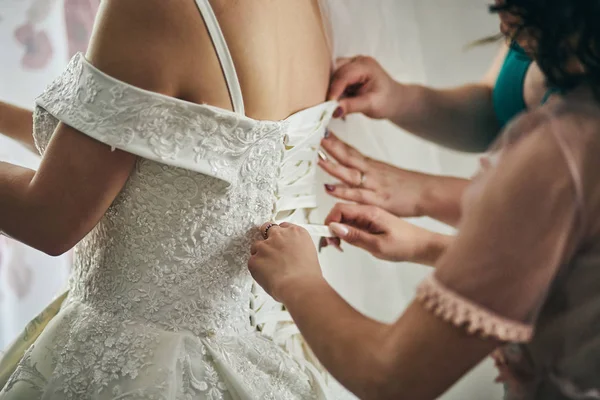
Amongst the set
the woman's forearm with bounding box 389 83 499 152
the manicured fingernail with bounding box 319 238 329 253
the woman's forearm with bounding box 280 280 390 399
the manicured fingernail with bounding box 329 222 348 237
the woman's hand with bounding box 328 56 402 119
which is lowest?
the manicured fingernail with bounding box 319 238 329 253

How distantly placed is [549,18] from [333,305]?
0.96 feet

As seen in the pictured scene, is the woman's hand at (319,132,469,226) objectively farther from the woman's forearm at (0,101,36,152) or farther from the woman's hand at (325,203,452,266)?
the woman's forearm at (0,101,36,152)

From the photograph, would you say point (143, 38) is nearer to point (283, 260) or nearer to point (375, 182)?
point (283, 260)

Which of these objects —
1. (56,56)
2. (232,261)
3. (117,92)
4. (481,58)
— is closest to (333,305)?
(232,261)

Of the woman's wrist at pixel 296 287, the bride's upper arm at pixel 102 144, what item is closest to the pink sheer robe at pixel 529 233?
the woman's wrist at pixel 296 287

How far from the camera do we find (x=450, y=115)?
30.2 inches

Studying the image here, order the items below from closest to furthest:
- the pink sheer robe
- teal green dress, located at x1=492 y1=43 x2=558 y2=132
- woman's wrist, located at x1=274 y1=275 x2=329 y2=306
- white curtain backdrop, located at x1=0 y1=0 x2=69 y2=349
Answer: the pink sheer robe
woman's wrist, located at x1=274 y1=275 x2=329 y2=306
teal green dress, located at x1=492 y1=43 x2=558 y2=132
white curtain backdrop, located at x1=0 y1=0 x2=69 y2=349

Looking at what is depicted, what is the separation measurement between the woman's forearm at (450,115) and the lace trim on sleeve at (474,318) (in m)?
0.39

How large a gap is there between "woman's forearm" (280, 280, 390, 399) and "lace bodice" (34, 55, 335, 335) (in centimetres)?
15

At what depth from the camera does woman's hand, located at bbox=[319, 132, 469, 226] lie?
80cm

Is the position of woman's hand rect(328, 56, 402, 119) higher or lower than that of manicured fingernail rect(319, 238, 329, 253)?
higher

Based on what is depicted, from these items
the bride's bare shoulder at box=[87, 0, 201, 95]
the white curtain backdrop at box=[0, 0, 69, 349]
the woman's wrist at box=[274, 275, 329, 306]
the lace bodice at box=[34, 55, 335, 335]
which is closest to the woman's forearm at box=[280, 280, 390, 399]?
the woman's wrist at box=[274, 275, 329, 306]

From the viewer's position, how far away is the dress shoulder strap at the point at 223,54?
57 centimetres

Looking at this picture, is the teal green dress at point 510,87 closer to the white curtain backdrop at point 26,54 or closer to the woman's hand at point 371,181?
the woman's hand at point 371,181
